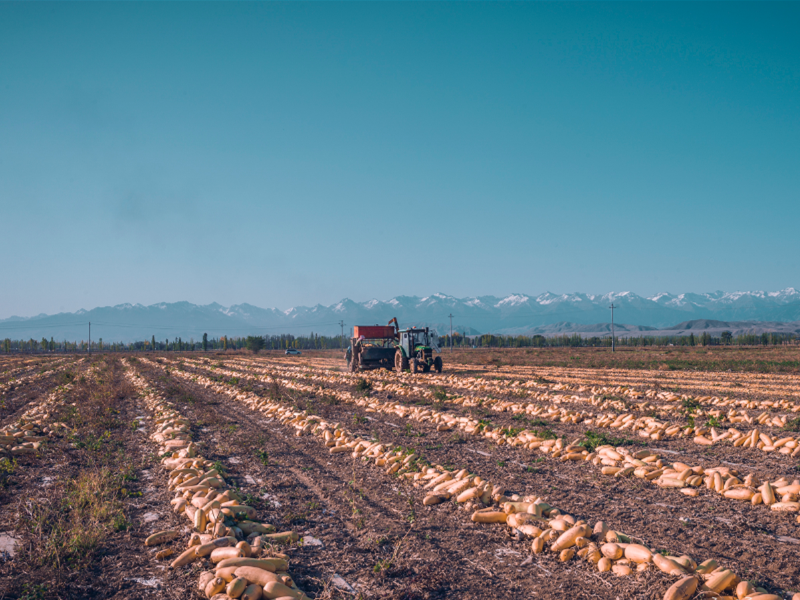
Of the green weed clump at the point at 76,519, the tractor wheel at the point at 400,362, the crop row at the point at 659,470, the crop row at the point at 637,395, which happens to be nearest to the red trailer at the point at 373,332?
the tractor wheel at the point at 400,362

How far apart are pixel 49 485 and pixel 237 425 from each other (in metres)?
5.33

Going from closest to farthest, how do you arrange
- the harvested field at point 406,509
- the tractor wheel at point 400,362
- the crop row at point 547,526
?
1. the crop row at point 547,526
2. the harvested field at point 406,509
3. the tractor wheel at point 400,362

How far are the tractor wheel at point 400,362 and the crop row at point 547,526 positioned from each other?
18.3 meters

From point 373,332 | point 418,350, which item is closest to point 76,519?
point 418,350

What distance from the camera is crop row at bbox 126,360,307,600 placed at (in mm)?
4184

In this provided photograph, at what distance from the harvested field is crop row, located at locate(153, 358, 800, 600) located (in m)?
0.02

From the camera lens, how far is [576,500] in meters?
6.51

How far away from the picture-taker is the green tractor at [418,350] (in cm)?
2761

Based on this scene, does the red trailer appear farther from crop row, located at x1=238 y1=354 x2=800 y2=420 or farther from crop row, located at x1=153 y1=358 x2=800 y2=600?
crop row, located at x1=153 y1=358 x2=800 y2=600

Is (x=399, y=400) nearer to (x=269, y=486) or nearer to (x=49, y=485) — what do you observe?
(x=269, y=486)

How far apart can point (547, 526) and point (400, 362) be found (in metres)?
22.9

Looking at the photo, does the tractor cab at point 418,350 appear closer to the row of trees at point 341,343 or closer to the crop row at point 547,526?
the crop row at point 547,526

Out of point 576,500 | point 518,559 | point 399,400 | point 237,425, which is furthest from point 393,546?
point 399,400

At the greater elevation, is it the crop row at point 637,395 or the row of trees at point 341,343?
the crop row at point 637,395
